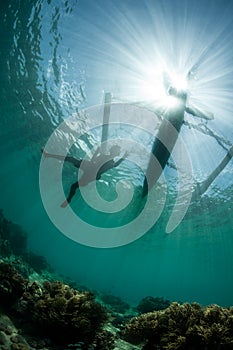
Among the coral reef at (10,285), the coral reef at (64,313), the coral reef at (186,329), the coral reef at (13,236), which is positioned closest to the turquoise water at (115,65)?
the coral reef at (186,329)

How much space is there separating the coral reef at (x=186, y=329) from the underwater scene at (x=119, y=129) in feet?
0.07

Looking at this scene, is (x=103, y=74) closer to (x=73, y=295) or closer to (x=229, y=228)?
(x=73, y=295)

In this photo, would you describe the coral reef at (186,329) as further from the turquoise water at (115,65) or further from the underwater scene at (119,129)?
the turquoise water at (115,65)

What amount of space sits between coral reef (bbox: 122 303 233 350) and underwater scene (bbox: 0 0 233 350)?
2 centimetres

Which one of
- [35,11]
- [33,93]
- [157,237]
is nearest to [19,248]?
[33,93]

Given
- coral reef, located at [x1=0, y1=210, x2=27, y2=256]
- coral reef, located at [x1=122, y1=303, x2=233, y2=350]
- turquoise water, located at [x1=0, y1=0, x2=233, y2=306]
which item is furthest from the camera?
coral reef, located at [x1=0, y1=210, x2=27, y2=256]

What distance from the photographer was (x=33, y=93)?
68.6ft

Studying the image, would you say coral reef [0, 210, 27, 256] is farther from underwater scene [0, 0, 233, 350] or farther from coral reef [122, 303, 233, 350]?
coral reef [122, 303, 233, 350]

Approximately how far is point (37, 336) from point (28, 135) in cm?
2448

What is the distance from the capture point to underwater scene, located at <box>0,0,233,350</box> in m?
5.85

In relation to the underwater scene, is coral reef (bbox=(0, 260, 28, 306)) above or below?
below

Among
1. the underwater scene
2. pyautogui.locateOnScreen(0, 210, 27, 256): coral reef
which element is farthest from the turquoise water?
pyautogui.locateOnScreen(0, 210, 27, 256): coral reef

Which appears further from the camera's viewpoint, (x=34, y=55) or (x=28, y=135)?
(x=28, y=135)

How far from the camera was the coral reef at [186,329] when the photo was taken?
499cm
